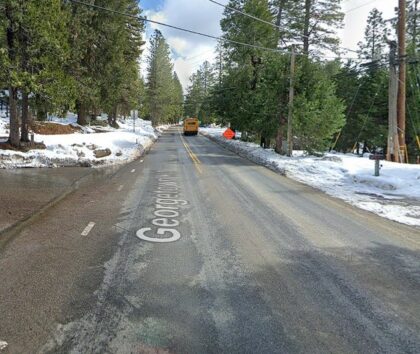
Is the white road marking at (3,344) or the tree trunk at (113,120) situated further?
the tree trunk at (113,120)

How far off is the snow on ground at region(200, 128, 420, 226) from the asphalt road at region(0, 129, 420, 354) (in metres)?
1.25

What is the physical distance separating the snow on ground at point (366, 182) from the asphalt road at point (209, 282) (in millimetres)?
1254

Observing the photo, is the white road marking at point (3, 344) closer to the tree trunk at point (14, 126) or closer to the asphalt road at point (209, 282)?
the asphalt road at point (209, 282)

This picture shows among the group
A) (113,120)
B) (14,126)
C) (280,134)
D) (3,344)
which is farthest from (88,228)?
(113,120)

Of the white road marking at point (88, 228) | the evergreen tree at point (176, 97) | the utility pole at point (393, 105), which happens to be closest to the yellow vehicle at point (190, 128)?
the evergreen tree at point (176, 97)

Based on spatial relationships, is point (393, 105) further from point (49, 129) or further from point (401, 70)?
point (49, 129)

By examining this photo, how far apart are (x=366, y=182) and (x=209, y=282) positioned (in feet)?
38.0

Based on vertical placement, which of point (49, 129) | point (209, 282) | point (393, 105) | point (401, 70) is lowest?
point (209, 282)

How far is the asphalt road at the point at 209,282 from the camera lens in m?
3.64

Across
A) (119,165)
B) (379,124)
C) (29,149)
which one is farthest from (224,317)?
(379,124)

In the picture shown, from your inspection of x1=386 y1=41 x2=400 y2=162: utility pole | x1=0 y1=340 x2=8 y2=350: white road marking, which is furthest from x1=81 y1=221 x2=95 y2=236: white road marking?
x1=386 y1=41 x2=400 y2=162: utility pole

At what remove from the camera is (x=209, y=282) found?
4.98 metres

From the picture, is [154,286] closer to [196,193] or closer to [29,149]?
[196,193]

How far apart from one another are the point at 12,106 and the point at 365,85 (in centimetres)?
4068
